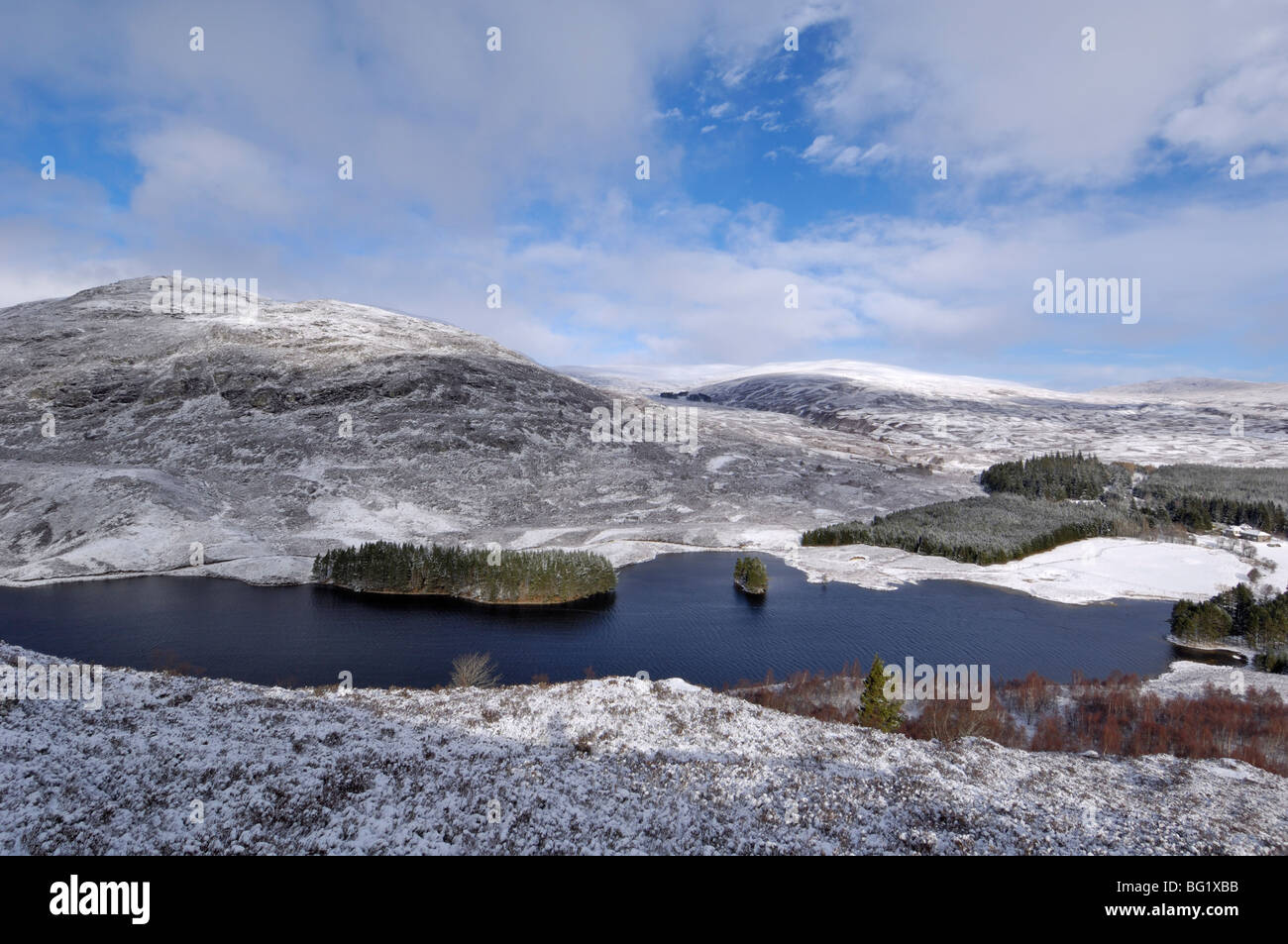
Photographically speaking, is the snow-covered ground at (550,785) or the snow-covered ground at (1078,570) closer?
the snow-covered ground at (550,785)

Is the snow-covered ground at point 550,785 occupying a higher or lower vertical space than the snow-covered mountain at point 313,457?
lower

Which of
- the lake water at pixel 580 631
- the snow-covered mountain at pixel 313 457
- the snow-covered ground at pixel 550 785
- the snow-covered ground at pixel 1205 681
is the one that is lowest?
the snow-covered ground at pixel 1205 681

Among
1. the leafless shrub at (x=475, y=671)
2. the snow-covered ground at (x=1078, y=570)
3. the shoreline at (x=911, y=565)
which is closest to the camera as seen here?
the leafless shrub at (x=475, y=671)

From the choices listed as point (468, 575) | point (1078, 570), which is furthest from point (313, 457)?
point (1078, 570)

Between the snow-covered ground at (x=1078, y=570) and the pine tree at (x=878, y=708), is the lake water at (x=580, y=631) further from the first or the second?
the pine tree at (x=878, y=708)

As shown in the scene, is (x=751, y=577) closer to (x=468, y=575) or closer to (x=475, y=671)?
(x=468, y=575)

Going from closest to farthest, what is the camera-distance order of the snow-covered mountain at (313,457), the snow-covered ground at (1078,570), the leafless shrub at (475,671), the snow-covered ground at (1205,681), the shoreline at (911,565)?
the leafless shrub at (475,671) → the snow-covered ground at (1205,681) → the shoreline at (911,565) → the snow-covered ground at (1078,570) → the snow-covered mountain at (313,457)

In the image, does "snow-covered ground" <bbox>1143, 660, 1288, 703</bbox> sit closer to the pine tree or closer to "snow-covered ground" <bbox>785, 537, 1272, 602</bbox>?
"snow-covered ground" <bbox>785, 537, 1272, 602</bbox>

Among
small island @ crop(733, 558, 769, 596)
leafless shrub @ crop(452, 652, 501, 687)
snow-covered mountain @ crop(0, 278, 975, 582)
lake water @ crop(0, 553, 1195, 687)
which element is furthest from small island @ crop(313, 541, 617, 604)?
leafless shrub @ crop(452, 652, 501, 687)

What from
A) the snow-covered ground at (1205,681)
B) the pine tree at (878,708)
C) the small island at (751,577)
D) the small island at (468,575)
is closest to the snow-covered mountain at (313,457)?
the small island at (468,575)
